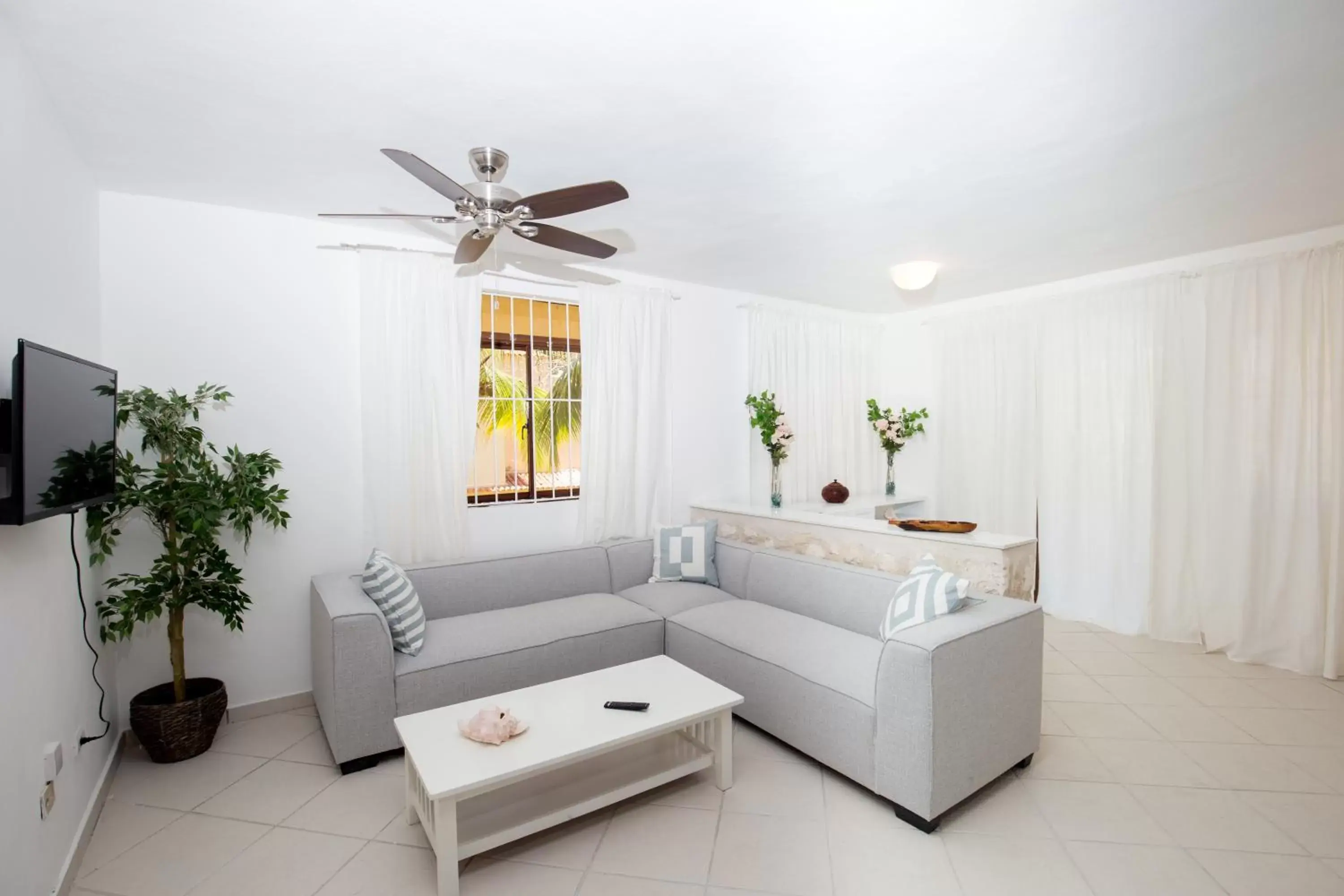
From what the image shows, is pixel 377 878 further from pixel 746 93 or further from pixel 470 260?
pixel 746 93

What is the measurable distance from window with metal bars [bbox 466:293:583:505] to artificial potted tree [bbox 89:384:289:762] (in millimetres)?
1188

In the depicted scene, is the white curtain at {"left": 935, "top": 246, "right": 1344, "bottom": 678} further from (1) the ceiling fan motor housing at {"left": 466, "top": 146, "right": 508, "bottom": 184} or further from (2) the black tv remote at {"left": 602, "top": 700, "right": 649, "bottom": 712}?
(1) the ceiling fan motor housing at {"left": 466, "top": 146, "right": 508, "bottom": 184}

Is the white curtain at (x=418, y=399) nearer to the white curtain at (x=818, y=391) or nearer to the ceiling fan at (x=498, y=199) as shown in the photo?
the ceiling fan at (x=498, y=199)

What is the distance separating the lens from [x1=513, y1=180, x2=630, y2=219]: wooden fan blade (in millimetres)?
2010

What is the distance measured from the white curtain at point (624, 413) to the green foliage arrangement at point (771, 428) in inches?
27.8

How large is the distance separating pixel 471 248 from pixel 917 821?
2689 millimetres

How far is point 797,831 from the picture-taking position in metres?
2.18

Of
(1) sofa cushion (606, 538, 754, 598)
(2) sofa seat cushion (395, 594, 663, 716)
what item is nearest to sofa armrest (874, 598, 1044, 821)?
(2) sofa seat cushion (395, 594, 663, 716)

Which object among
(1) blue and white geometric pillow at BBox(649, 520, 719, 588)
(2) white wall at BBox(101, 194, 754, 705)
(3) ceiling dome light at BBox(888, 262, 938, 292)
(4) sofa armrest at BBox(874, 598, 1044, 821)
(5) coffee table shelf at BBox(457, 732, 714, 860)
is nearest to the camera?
(5) coffee table shelf at BBox(457, 732, 714, 860)

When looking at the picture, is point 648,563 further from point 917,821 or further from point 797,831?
point 917,821

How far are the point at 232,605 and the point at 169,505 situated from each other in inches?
19.7

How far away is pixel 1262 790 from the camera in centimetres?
238

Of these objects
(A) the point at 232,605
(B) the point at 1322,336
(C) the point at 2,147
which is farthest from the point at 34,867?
(B) the point at 1322,336

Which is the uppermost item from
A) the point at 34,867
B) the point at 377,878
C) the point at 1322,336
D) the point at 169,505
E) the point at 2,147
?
the point at 2,147
